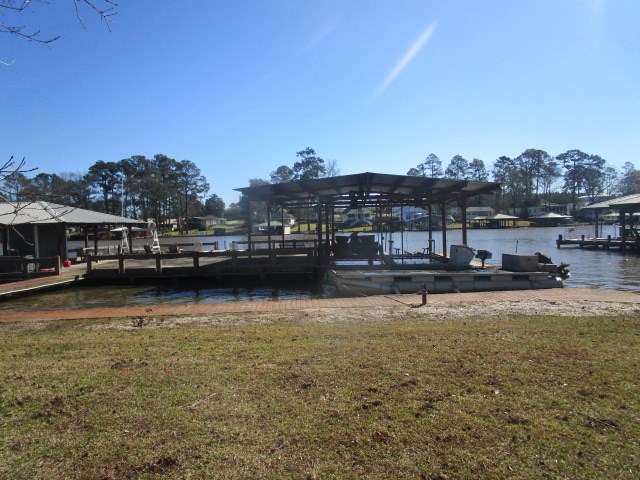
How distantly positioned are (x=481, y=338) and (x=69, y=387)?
4.81m

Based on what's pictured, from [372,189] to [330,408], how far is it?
59.9 feet

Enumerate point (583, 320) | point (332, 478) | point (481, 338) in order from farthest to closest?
point (583, 320) < point (481, 338) < point (332, 478)

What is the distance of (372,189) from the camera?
21438 millimetres

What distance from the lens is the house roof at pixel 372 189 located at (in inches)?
707

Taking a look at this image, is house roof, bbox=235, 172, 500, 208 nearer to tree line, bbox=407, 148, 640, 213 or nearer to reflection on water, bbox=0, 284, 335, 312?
reflection on water, bbox=0, 284, 335, 312

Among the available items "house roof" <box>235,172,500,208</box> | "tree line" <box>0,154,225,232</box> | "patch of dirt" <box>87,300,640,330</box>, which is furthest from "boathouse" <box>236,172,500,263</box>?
"tree line" <box>0,154,225,232</box>

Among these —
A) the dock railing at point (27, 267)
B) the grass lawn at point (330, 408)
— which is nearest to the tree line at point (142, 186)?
the dock railing at point (27, 267)

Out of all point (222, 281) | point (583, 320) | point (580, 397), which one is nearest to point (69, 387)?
point (580, 397)

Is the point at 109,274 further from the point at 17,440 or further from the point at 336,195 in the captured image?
the point at 17,440

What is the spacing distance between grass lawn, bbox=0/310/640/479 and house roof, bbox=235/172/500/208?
12.2 meters

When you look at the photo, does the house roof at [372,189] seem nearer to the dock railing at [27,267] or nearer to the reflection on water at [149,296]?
the reflection on water at [149,296]

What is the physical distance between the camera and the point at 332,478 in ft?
8.97

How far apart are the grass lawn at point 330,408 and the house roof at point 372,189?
40.1 ft

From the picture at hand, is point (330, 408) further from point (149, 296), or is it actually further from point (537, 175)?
point (537, 175)
